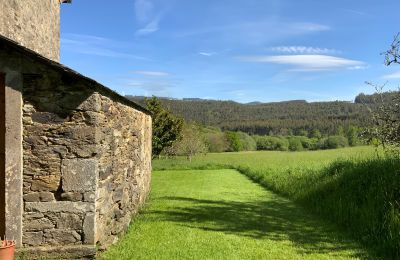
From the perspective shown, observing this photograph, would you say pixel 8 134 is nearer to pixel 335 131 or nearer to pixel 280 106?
pixel 335 131

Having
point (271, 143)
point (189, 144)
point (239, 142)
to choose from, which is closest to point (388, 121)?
point (189, 144)

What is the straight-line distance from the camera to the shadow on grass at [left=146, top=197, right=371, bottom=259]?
Result: 7977mm

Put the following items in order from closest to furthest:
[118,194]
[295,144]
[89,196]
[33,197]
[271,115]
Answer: [33,197] → [89,196] → [118,194] → [295,144] → [271,115]

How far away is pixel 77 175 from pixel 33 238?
46.1 inches

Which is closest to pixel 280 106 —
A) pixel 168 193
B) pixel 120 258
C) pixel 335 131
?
pixel 335 131

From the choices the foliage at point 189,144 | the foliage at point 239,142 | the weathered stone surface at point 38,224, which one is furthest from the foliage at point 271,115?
the weathered stone surface at point 38,224

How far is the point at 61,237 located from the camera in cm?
662

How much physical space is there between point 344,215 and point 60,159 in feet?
21.5

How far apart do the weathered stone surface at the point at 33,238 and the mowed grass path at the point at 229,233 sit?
103cm

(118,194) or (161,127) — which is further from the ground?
(161,127)

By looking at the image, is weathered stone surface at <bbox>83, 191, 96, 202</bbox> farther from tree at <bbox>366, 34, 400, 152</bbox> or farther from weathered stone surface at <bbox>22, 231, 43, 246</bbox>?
tree at <bbox>366, 34, 400, 152</bbox>

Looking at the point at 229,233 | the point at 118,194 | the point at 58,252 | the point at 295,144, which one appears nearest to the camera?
the point at 58,252

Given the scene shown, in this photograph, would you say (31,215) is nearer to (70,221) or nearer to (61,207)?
(61,207)

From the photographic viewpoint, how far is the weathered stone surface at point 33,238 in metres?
6.53
